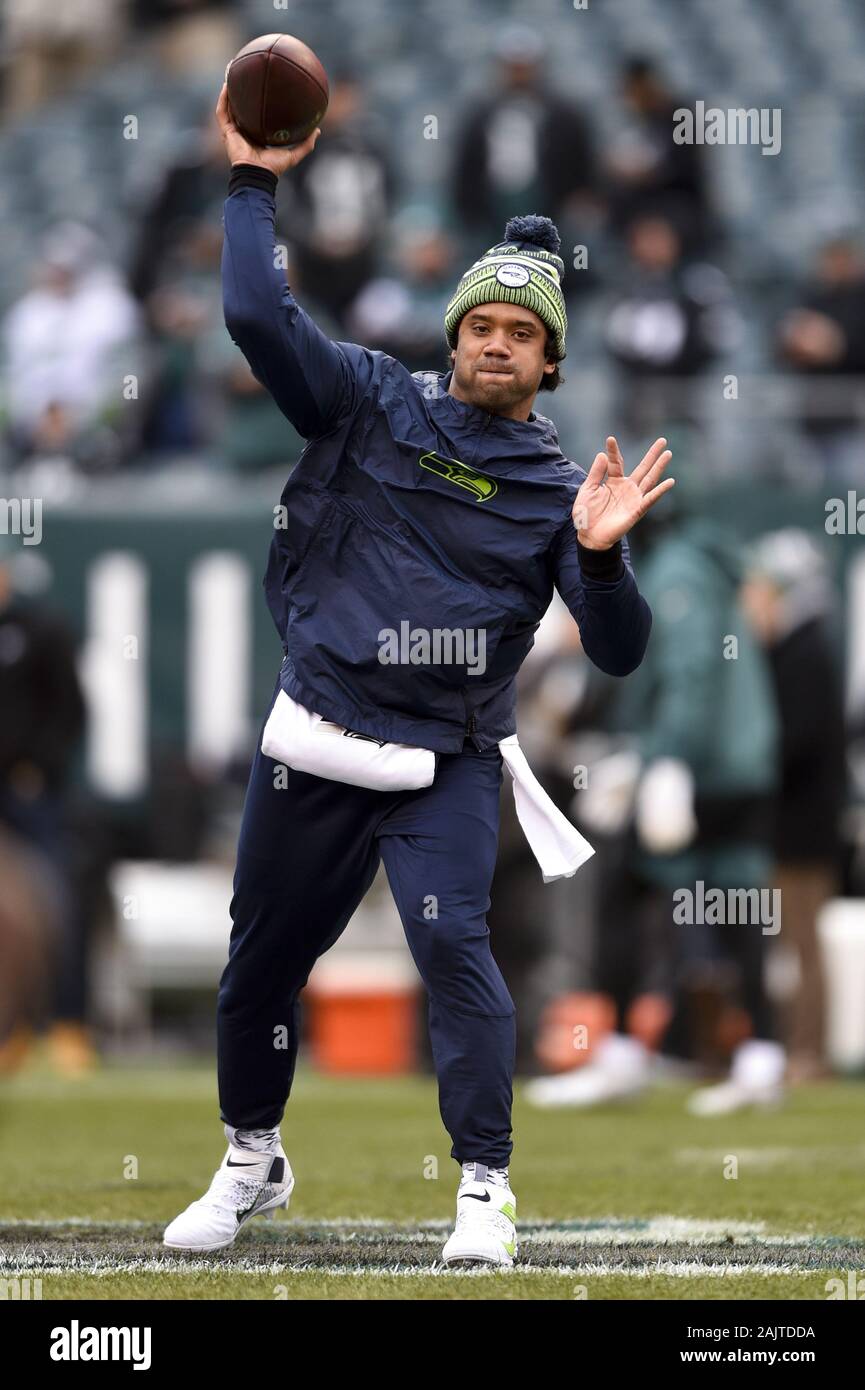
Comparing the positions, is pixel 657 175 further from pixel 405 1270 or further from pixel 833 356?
pixel 405 1270

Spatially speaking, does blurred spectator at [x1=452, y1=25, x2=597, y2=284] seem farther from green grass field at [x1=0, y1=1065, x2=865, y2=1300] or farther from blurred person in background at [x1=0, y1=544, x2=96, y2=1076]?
green grass field at [x1=0, y1=1065, x2=865, y2=1300]

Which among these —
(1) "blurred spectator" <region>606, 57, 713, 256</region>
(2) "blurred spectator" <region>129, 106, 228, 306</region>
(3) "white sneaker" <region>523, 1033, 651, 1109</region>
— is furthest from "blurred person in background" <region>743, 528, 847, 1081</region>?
(2) "blurred spectator" <region>129, 106, 228, 306</region>

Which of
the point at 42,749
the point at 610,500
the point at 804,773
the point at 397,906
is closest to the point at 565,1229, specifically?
the point at 397,906

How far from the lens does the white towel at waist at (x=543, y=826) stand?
17.0 feet

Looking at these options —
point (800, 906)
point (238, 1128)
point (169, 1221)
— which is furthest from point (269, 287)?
point (800, 906)

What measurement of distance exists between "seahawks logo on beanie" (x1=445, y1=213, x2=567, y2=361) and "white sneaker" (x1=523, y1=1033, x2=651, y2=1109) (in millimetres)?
4420

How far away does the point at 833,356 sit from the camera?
41.9ft

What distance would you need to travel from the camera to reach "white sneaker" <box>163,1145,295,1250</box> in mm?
5090

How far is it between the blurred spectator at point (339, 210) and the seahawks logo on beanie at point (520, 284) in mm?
8055

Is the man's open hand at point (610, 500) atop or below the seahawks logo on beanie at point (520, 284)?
below

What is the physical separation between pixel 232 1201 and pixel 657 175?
31.4 ft

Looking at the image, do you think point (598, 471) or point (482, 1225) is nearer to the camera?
point (482, 1225)

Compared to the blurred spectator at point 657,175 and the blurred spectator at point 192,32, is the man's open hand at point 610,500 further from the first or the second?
the blurred spectator at point 192,32

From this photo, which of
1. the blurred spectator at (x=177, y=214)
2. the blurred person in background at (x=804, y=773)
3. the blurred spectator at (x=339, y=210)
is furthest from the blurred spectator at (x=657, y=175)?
the blurred person in background at (x=804, y=773)
